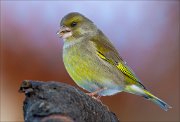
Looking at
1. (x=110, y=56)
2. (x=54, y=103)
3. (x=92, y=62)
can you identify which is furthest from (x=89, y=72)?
(x=54, y=103)

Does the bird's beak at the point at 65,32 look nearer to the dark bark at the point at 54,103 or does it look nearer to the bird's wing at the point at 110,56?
the bird's wing at the point at 110,56

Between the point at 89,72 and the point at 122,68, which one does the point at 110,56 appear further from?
the point at 89,72

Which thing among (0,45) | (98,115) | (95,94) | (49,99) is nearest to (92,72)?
(95,94)

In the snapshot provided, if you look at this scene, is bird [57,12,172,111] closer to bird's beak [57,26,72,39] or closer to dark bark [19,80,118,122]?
bird's beak [57,26,72,39]

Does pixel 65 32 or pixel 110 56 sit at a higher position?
pixel 65 32

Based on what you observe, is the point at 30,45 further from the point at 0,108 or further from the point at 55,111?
the point at 55,111

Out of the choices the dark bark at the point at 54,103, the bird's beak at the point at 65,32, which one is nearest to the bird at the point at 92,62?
the bird's beak at the point at 65,32
